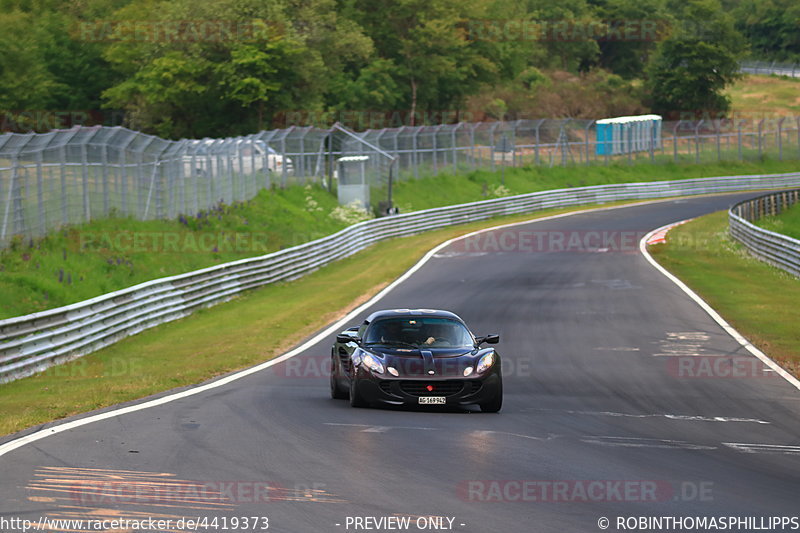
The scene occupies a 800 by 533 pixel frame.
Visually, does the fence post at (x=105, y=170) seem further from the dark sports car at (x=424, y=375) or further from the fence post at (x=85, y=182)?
the dark sports car at (x=424, y=375)

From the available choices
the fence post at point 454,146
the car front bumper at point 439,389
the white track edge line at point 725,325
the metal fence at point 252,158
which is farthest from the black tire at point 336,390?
the fence post at point 454,146

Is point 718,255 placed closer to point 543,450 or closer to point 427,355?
point 427,355

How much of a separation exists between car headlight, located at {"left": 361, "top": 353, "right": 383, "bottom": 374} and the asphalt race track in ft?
1.79

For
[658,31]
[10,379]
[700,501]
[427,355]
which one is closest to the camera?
[700,501]

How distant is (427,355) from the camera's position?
13211mm

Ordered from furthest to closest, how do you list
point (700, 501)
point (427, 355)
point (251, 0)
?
point (251, 0) → point (427, 355) → point (700, 501)

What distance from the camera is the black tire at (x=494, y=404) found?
13094 millimetres

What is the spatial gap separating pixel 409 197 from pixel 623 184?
17847 millimetres

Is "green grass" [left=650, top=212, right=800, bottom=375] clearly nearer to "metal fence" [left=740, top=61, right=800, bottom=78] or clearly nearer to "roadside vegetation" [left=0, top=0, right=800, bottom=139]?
"roadside vegetation" [left=0, top=0, right=800, bottom=139]

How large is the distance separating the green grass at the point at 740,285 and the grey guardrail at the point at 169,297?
1133 cm

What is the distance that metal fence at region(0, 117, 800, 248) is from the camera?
974 inches

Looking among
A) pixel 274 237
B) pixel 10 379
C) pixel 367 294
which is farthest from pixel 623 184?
pixel 10 379

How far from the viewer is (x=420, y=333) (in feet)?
46.4

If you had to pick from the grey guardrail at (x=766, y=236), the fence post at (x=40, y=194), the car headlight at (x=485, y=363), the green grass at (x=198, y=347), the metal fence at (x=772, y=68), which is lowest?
the green grass at (x=198, y=347)
